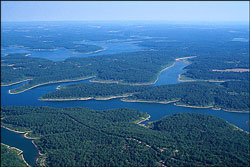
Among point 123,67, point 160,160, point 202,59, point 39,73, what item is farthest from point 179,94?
point 202,59

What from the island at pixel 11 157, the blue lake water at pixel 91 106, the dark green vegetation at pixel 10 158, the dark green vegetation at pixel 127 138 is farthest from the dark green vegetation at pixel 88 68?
the dark green vegetation at pixel 10 158

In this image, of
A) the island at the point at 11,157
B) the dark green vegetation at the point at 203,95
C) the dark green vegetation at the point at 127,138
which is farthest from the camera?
the dark green vegetation at the point at 203,95

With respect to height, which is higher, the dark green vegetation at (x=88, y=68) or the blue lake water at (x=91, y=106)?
the dark green vegetation at (x=88, y=68)

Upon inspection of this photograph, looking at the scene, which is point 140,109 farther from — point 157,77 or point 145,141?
point 157,77

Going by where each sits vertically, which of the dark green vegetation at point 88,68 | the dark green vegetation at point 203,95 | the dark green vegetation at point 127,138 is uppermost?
the dark green vegetation at point 88,68

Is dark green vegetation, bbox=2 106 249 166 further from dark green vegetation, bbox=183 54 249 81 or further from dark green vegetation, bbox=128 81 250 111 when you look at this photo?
dark green vegetation, bbox=183 54 249 81

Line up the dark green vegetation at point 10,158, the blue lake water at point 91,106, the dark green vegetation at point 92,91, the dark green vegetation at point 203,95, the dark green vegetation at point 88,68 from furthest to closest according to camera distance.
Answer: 1. the dark green vegetation at point 88,68
2. the dark green vegetation at point 92,91
3. the dark green vegetation at point 203,95
4. the blue lake water at point 91,106
5. the dark green vegetation at point 10,158

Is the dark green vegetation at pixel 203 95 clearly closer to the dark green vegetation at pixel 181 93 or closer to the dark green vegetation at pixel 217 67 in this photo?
the dark green vegetation at pixel 181 93
